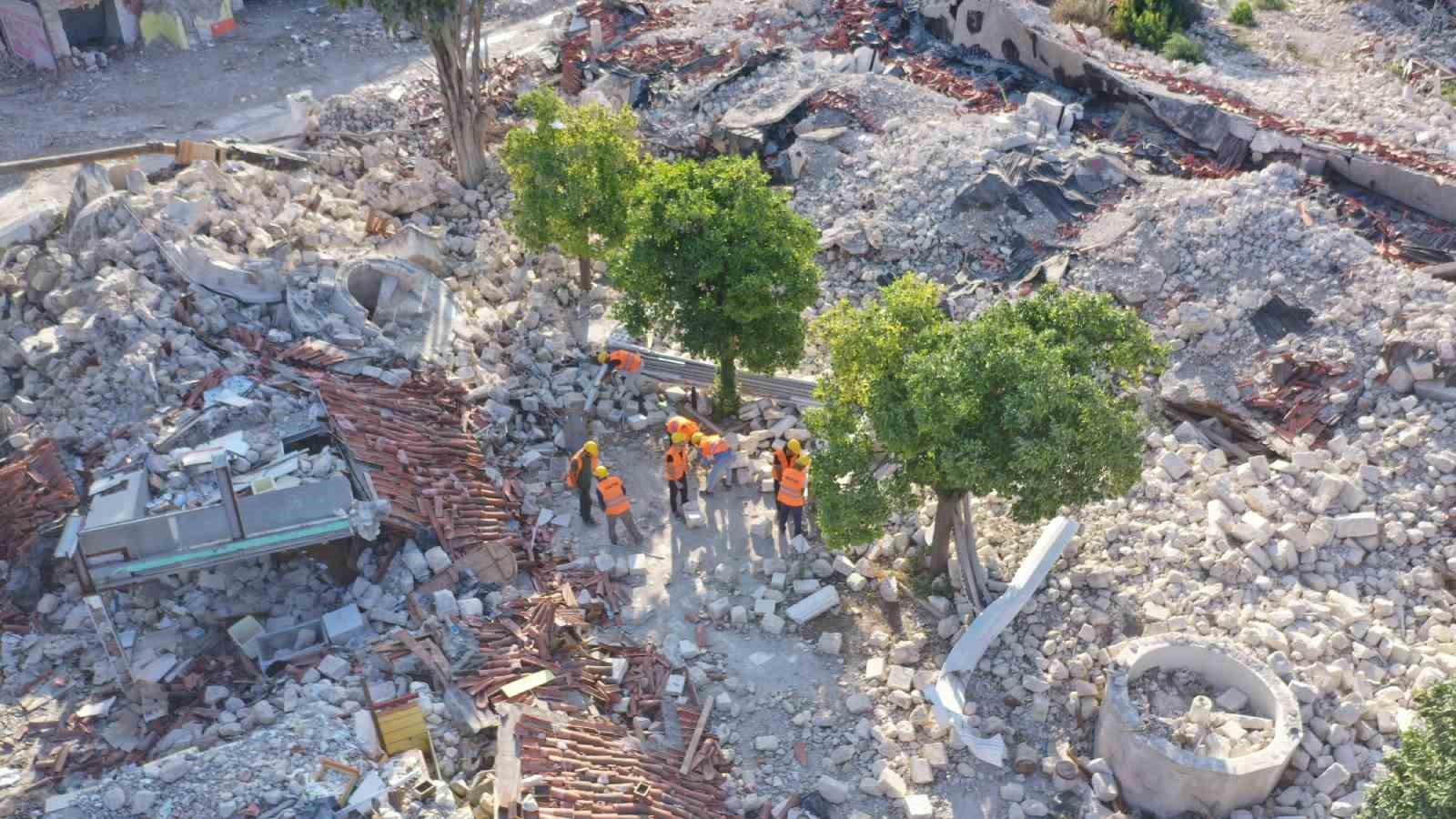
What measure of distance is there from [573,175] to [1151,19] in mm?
17353

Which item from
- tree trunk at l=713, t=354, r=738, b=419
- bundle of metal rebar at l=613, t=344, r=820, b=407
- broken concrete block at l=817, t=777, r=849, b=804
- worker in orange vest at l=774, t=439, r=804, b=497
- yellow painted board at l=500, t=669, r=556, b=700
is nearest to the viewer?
broken concrete block at l=817, t=777, r=849, b=804

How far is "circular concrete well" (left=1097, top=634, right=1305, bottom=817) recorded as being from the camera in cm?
1221

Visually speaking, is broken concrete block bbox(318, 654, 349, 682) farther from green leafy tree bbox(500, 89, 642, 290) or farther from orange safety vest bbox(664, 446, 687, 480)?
green leafy tree bbox(500, 89, 642, 290)

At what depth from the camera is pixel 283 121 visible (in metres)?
24.0

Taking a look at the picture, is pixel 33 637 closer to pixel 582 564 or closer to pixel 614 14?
pixel 582 564

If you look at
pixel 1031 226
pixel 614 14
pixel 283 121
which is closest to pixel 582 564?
pixel 1031 226

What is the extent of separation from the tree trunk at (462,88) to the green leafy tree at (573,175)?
3.06 metres

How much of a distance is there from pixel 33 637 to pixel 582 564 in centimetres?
670

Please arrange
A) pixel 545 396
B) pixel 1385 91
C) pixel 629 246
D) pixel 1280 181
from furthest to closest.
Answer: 1. pixel 1385 91
2. pixel 1280 181
3. pixel 545 396
4. pixel 629 246

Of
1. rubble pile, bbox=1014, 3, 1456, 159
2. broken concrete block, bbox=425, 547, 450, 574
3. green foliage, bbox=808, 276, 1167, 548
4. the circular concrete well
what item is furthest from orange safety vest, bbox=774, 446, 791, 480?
rubble pile, bbox=1014, 3, 1456, 159

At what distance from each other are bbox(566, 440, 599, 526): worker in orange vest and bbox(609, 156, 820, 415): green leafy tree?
2.36 meters

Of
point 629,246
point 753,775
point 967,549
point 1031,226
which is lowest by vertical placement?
point 753,775

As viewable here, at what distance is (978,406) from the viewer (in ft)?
→ 42.0

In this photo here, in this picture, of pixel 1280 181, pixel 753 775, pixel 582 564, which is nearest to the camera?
pixel 753 775
